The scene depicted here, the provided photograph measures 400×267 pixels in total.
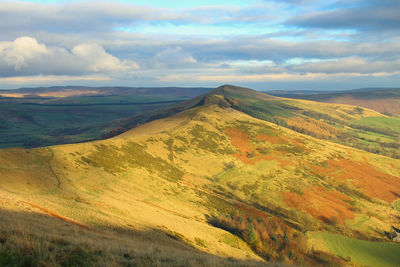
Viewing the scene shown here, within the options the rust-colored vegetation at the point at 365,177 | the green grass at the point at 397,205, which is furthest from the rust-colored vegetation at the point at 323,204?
the green grass at the point at 397,205

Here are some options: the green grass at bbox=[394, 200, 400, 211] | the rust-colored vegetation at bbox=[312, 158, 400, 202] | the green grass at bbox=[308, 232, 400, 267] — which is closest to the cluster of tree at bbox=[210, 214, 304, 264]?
the green grass at bbox=[308, 232, 400, 267]

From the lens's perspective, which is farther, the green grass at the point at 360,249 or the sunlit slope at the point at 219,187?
the green grass at the point at 360,249

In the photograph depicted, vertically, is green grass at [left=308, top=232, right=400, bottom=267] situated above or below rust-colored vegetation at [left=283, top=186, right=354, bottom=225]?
below

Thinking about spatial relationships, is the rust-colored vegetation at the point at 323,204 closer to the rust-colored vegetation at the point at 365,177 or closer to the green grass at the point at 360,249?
the green grass at the point at 360,249

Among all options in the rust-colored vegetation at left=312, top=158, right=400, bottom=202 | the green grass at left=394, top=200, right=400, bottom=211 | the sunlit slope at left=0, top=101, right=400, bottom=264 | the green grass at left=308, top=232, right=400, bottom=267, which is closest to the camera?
the sunlit slope at left=0, top=101, right=400, bottom=264

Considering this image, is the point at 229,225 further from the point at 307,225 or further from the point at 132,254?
the point at 132,254

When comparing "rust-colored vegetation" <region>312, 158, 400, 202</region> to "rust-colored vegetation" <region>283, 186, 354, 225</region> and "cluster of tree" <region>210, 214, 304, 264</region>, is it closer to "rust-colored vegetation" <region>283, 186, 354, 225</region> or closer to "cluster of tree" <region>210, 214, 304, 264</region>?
"rust-colored vegetation" <region>283, 186, 354, 225</region>

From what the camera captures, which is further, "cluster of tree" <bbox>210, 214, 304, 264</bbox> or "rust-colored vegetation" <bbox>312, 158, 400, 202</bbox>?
"rust-colored vegetation" <bbox>312, 158, 400, 202</bbox>
